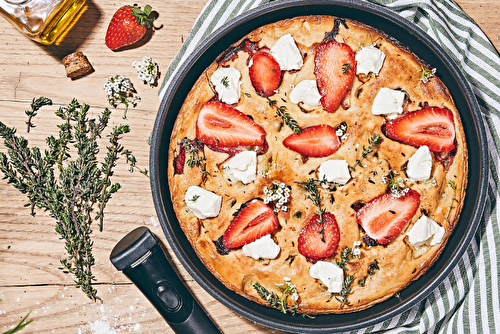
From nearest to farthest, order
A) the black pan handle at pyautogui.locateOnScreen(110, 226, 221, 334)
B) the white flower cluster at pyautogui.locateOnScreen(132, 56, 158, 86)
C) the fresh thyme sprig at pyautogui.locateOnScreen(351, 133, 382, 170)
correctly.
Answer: the fresh thyme sprig at pyautogui.locateOnScreen(351, 133, 382, 170)
the black pan handle at pyautogui.locateOnScreen(110, 226, 221, 334)
the white flower cluster at pyautogui.locateOnScreen(132, 56, 158, 86)

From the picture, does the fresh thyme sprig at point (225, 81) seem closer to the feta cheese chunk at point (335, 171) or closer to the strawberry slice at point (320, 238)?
the feta cheese chunk at point (335, 171)

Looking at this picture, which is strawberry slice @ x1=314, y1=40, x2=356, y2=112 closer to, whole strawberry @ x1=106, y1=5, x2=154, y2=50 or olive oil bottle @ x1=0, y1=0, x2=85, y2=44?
whole strawberry @ x1=106, y1=5, x2=154, y2=50

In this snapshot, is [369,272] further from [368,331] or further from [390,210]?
[368,331]

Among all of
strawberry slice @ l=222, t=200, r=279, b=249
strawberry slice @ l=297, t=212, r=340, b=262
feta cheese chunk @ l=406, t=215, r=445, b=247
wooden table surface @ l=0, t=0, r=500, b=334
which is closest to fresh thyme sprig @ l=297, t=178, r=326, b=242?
strawberry slice @ l=297, t=212, r=340, b=262

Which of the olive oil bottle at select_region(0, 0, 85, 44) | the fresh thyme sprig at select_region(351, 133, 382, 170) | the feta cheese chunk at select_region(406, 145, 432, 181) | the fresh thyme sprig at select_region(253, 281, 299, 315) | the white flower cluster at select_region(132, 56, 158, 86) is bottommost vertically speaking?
the fresh thyme sprig at select_region(253, 281, 299, 315)

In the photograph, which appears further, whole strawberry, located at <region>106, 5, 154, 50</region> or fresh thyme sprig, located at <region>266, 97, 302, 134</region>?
whole strawberry, located at <region>106, 5, 154, 50</region>

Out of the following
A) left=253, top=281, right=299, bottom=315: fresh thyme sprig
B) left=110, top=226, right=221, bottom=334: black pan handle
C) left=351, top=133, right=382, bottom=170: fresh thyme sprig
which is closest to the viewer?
left=351, top=133, right=382, bottom=170: fresh thyme sprig

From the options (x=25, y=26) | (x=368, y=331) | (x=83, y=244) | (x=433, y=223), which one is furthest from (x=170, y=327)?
(x=25, y=26)
